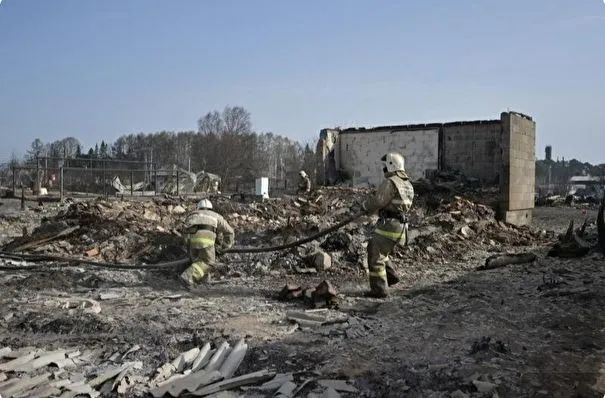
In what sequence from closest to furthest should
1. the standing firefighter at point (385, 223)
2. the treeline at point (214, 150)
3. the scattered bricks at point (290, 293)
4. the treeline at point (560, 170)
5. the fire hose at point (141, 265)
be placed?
the scattered bricks at point (290, 293) → the standing firefighter at point (385, 223) → the fire hose at point (141, 265) → the treeline at point (214, 150) → the treeline at point (560, 170)

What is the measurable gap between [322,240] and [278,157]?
70534 millimetres

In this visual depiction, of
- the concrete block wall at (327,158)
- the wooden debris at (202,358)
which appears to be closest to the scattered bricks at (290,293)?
the wooden debris at (202,358)

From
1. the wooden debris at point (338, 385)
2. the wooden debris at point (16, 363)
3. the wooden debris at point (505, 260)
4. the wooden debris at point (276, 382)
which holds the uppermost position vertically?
the wooden debris at point (505, 260)

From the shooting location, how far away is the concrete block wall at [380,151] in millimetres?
21688

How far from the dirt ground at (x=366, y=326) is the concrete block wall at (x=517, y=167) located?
546 centimetres

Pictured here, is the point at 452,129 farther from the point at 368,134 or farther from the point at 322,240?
the point at 322,240

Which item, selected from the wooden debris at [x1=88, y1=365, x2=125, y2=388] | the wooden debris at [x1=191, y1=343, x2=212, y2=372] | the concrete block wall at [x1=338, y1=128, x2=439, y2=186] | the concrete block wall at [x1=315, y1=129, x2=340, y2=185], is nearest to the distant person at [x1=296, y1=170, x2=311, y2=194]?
the concrete block wall at [x1=315, y1=129, x2=340, y2=185]

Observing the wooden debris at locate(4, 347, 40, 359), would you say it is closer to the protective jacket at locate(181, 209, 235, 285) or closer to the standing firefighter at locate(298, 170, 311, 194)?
the protective jacket at locate(181, 209, 235, 285)

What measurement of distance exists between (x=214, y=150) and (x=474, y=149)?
37776 mm

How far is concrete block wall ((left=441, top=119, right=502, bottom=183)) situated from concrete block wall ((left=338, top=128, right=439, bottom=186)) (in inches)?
19.2

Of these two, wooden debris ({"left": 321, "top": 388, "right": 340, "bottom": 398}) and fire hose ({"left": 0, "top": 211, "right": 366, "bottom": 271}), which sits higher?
fire hose ({"left": 0, "top": 211, "right": 366, "bottom": 271})

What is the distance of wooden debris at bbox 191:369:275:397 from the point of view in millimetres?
4171

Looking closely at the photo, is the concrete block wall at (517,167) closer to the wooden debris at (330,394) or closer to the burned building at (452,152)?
the burned building at (452,152)

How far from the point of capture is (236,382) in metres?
4.31
